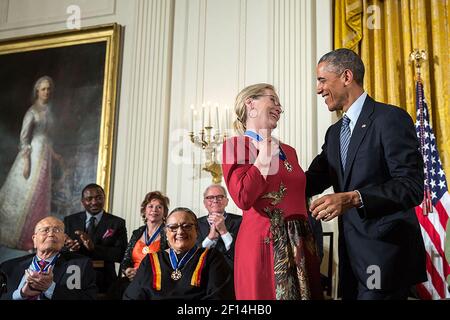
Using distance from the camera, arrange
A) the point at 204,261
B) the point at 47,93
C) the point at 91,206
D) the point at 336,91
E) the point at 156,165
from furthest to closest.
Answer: the point at 47,93
the point at 156,165
the point at 91,206
the point at 204,261
the point at 336,91

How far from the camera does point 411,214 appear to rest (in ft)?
8.35

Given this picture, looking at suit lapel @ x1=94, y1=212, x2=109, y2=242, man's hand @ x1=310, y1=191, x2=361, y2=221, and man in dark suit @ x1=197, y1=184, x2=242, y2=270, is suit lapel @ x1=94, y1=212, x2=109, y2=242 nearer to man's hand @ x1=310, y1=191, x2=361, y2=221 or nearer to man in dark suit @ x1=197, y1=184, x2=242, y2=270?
man in dark suit @ x1=197, y1=184, x2=242, y2=270

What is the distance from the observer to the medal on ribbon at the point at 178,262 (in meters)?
3.60

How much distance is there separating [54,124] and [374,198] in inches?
240

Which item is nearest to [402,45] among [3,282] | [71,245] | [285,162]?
[71,245]

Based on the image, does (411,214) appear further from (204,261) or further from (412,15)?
(412,15)

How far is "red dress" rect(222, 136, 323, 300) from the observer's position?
2395 mm

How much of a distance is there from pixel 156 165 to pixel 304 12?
8.49 feet

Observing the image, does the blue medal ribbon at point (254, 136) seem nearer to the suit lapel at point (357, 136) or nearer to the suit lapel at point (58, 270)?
the suit lapel at point (357, 136)

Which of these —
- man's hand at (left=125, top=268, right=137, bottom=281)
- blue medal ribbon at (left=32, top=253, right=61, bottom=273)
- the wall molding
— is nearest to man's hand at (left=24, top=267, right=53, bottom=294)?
blue medal ribbon at (left=32, top=253, right=61, bottom=273)

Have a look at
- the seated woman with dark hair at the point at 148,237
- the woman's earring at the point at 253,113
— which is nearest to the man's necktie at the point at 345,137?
the woman's earring at the point at 253,113

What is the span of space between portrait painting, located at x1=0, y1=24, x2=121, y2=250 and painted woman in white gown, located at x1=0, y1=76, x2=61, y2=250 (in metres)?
0.01

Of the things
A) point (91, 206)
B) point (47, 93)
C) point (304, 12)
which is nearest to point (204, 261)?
point (91, 206)

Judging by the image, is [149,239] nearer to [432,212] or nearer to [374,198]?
[432,212]
